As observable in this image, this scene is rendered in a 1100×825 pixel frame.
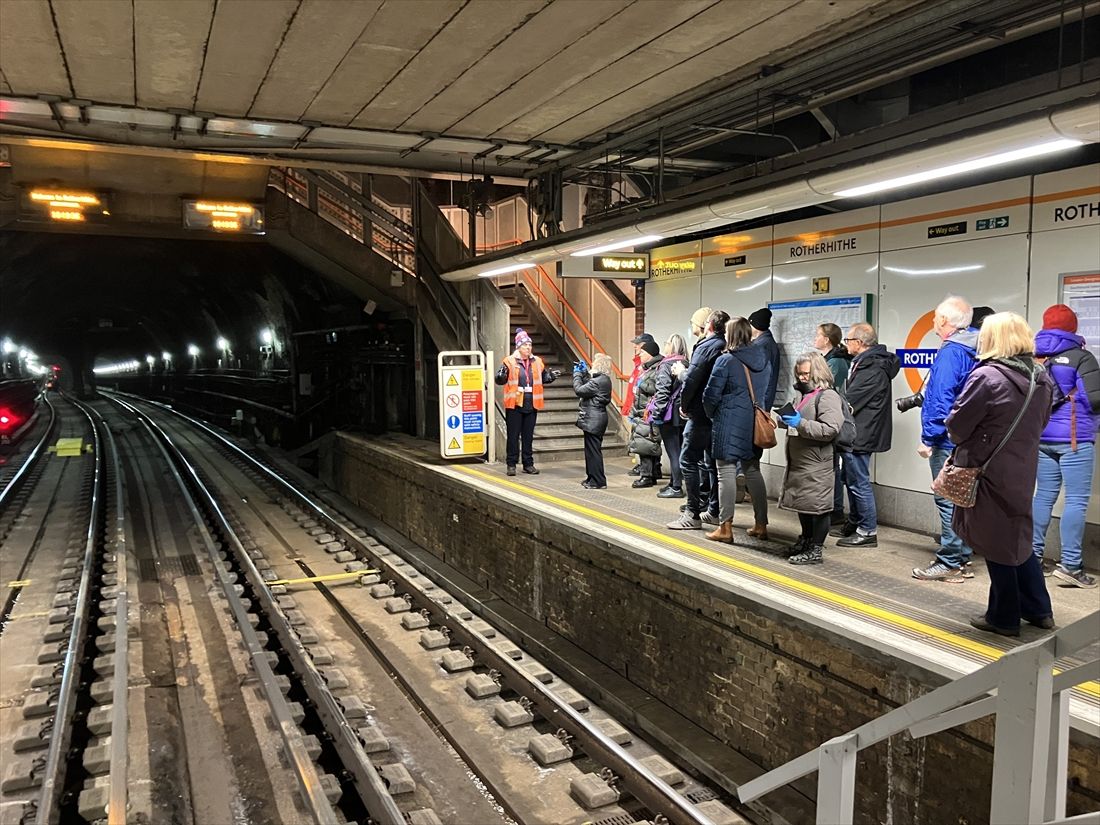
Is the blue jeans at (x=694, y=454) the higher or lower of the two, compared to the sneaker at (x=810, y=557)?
higher

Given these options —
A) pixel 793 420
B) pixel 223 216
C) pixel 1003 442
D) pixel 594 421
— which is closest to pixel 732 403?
pixel 793 420

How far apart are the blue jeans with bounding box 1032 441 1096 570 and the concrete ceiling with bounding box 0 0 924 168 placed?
9.67ft

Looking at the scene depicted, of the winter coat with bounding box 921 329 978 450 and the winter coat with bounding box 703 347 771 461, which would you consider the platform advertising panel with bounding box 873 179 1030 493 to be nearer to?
the winter coat with bounding box 921 329 978 450

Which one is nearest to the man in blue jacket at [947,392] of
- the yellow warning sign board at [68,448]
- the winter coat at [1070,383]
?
the winter coat at [1070,383]

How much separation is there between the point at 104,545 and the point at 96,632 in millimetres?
3707

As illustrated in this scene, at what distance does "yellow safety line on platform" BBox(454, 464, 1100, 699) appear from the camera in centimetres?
399

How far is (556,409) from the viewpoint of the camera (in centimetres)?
1203

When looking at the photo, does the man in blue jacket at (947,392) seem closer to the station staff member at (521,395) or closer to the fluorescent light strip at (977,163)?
the fluorescent light strip at (977,163)

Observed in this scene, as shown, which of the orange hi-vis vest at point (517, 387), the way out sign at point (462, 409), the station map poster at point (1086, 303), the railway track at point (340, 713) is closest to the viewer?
the railway track at point (340, 713)

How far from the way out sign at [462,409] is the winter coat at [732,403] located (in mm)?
5024

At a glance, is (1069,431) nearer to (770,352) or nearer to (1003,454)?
(1003,454)

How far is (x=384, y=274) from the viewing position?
13.2 meters

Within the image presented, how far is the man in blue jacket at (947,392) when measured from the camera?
17.1 ft

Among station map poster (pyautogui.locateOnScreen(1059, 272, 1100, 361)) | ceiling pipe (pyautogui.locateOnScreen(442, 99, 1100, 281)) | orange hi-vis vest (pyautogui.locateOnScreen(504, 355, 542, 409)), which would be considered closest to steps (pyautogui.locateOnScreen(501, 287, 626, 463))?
orange hi-vis vest (pyautogui.locateOnScreen(504, 355, 542, 409))
